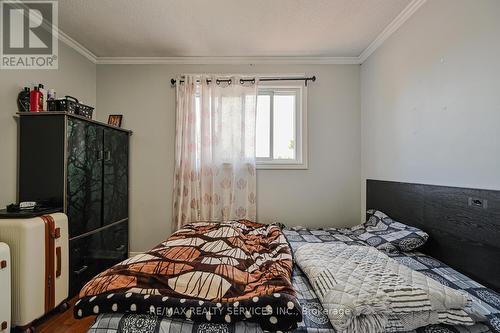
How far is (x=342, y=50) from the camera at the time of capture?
2809 millimetres

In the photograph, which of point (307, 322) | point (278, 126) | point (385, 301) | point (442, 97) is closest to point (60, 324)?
point (307, 322)

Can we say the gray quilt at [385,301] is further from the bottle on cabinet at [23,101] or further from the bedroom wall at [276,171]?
the bottle on cabinet at [23,101]

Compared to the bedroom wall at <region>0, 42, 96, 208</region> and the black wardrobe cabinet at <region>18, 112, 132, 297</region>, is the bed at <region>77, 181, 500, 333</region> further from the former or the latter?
the bedroom wall at <region>0, 42, 96, 208</region>

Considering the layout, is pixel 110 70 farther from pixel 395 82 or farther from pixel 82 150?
pixel 395 82

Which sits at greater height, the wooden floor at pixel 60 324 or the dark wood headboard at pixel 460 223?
the dark wood headboard at pixel 460 223

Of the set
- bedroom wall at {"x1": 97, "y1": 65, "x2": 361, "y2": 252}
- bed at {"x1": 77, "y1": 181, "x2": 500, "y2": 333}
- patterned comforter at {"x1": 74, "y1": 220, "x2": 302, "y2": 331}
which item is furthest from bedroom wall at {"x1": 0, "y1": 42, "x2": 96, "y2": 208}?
bed at {"x1": 77, "y1": 181, "x2": 500, "y2": 333}

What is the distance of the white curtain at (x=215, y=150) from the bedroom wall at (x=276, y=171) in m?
0.18

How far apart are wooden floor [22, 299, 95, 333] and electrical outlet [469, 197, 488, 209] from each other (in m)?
2.69

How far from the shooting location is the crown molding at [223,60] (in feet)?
9.73

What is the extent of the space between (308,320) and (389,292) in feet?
1.24

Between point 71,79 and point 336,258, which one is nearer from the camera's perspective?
point 336,258

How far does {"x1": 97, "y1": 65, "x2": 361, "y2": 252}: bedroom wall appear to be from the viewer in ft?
9.84

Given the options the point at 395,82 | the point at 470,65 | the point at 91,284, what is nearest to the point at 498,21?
the point at 470,65

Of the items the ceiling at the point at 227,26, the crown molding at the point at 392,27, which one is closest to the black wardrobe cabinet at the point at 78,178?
the ceiling at the point at 227,26
